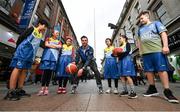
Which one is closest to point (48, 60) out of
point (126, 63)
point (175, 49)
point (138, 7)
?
point (126, 63)

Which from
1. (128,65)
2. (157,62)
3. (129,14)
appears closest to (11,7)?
(128,65)

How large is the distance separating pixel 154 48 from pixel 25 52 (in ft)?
10.1

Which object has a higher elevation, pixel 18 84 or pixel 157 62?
pixel 157 62

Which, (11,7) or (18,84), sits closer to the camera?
(18,84)

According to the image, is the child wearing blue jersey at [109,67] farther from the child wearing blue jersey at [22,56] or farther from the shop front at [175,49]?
the shop front at [175,49]

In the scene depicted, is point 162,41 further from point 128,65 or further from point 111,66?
point 111,66

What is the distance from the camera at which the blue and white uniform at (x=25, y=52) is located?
3994mm

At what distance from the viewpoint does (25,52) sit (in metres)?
4.09

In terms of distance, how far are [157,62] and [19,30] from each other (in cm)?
1232

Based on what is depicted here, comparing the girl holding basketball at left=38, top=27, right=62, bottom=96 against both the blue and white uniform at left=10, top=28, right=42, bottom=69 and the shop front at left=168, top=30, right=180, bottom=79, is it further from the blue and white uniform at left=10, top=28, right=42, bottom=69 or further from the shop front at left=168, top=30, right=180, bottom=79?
the shop front at left=168, top=30, right=180, bottom=79

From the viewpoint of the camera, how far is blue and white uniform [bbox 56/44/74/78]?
18.1ft

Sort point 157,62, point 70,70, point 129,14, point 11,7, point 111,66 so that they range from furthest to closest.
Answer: point 129,14 < point 11,7 < point 111,66 < point 70,70 < point 157,62

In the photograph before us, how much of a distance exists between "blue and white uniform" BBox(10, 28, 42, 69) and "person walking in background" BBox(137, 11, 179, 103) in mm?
2775

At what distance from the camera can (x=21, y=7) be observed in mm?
13930
